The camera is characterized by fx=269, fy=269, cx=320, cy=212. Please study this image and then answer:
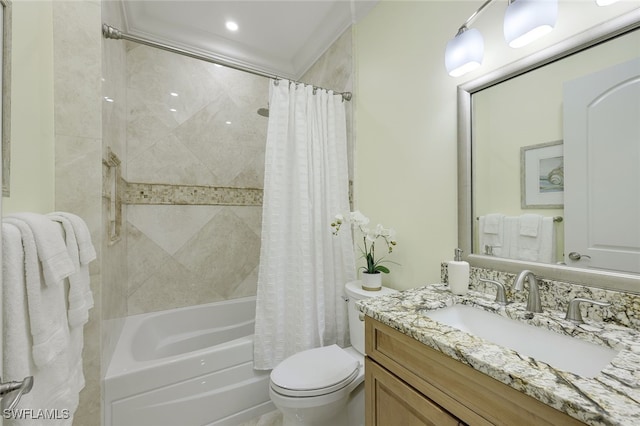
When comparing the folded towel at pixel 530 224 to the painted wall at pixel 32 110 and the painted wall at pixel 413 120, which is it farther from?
the painted wall at pixel 32 110

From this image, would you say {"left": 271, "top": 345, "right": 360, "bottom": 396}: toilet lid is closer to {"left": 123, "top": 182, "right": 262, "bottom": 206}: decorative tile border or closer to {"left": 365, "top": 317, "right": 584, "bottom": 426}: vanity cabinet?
{"left": 365, "top": 317, "right": 584, "bottom": 426}: vanity cabinet

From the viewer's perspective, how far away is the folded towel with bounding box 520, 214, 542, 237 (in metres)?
1.02

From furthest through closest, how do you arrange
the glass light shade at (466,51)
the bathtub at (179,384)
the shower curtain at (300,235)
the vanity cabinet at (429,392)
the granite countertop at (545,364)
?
the shower curtain at (300,235) → the bathtub at (179,384) → the glass light shade at (466,51) → the vanity cabinet at (429,392) → the granite countertop at (545,364)

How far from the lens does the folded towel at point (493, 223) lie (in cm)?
114

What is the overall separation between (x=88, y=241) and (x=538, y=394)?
132cm

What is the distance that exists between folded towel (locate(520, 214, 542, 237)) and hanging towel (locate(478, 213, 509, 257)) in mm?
80

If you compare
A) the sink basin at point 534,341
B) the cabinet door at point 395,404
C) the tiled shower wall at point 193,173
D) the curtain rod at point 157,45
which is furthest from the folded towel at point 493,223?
the tiled shower wall at point 193,173

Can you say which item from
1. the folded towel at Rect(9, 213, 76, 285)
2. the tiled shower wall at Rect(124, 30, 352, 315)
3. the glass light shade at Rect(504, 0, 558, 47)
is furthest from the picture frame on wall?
the folded towel at Rect(9, 213, 76, 285)

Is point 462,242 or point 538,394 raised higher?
point 462,242

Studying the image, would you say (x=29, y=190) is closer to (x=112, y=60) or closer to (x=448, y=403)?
(x=112, y=60)

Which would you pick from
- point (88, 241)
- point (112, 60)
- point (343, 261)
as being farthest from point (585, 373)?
point (112, 60)

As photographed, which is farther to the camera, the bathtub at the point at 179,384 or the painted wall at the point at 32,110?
the bathtub at the point at 179,384

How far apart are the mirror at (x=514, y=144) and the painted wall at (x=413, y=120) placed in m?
0.06

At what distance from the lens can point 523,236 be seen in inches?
41.6
